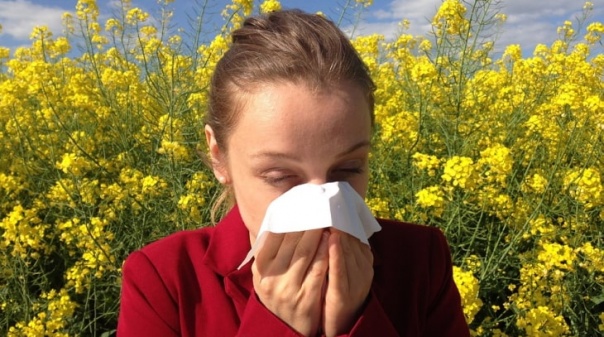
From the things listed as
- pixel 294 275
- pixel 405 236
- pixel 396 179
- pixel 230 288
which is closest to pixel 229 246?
pixel 230 288

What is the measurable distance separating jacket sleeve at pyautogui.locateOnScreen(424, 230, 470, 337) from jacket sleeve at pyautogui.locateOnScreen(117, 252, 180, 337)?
1.64 ft

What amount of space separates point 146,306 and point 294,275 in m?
0.33

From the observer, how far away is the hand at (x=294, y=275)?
3.30 feet

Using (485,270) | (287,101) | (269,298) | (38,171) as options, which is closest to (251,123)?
(287,101)

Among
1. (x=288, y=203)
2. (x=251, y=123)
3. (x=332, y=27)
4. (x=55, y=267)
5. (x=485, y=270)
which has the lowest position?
(x=485, y=270)

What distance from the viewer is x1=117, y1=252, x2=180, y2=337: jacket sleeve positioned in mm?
1177

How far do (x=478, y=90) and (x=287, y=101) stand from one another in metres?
3.09

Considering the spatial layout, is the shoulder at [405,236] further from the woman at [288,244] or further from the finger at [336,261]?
the finger at [336,261]

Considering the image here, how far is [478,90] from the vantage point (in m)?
3.93

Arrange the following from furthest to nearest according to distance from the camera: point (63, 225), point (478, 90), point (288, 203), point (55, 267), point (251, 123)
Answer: point (478, 90)
point (55, 267)
point (63, 225)
point (251, 123)
point (288, 203)

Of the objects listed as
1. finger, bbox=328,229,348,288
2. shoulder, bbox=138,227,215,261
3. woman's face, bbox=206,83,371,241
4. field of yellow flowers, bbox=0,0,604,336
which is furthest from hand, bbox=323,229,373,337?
field of yellow flowers, bbox=0,0,604,336

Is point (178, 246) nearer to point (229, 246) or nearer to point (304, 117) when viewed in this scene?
point (229, 246)

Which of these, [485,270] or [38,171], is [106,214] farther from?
[485,270]

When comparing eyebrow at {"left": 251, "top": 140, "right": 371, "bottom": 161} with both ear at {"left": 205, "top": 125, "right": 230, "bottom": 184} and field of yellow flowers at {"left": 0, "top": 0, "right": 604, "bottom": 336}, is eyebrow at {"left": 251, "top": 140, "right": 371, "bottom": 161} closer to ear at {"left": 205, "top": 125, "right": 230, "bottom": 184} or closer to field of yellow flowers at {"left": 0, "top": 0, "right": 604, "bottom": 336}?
ear at {"left": 205, "top": 125, "right": 230, "bottom": 184}
